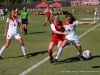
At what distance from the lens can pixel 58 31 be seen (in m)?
10.8

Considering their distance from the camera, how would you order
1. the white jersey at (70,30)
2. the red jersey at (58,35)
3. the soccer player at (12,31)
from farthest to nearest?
the soccer player at (12,31)
the red jersey at (58,35)
the white jersey at (70,30)

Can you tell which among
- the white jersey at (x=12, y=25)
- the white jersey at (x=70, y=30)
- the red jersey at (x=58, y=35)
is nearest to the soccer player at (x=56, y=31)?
the red jersey at (x=58, y=35)

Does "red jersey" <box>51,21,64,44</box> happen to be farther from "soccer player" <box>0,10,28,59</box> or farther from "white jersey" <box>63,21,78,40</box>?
"soccer player" <box>0,10,28,59</box>

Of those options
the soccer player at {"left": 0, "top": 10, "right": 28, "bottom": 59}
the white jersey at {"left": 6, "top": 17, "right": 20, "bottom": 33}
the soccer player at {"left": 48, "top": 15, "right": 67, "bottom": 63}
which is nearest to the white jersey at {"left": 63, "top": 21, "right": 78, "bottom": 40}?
the soccer player at {"left": 48, "top": 15, "right": 67, "bottom": 63}

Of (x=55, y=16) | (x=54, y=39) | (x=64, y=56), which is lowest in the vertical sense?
(x=64, y=56)

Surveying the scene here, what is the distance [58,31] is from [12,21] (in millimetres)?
2240

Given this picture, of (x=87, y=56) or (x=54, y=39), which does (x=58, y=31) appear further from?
(x=87, y=56)

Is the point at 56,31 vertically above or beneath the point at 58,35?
above

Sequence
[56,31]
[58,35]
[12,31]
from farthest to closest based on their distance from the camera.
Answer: [12,31]
[58,35]
[56,31]

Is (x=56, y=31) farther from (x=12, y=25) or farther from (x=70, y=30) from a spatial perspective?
(x=12, y=25)

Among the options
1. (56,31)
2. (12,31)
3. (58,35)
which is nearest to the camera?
(56,31)

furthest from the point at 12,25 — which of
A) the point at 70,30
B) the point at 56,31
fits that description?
the point at 70,30

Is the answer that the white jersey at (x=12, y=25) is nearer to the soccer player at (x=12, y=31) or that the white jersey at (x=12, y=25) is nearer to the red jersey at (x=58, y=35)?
the soccer player at (x=12, y=31)

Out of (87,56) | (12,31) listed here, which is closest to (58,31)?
(87,56)
